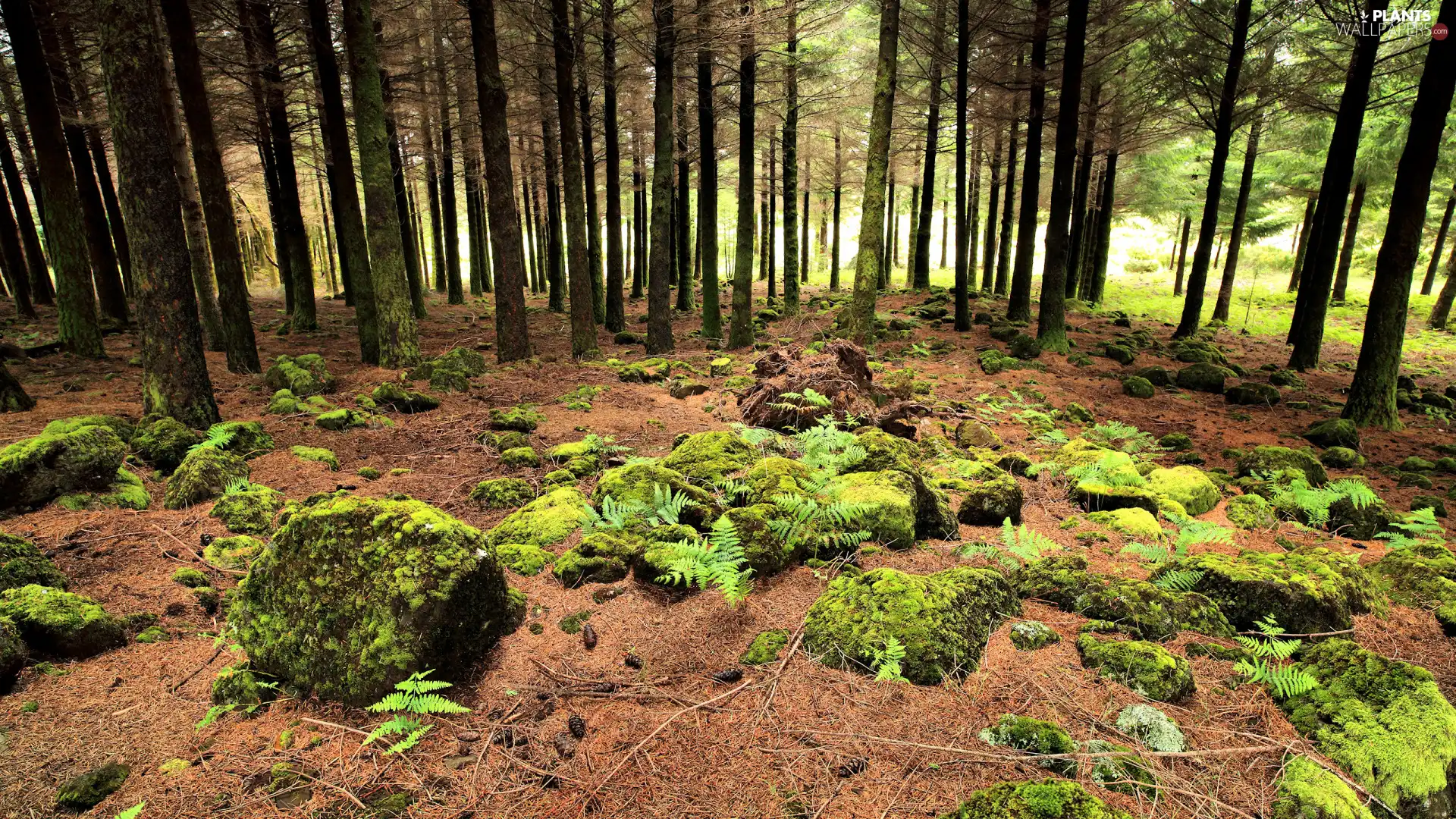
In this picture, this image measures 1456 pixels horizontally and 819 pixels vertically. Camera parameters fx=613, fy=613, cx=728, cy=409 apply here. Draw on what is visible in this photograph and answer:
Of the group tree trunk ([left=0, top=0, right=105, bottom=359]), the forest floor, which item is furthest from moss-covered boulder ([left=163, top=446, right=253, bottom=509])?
tree trunk ([left=0, top=0, right=105, bottom=359])

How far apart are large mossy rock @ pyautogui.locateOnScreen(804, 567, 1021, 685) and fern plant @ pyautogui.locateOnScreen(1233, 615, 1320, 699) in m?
1.10

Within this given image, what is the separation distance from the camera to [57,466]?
15.6ft

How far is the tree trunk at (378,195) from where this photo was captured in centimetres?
895

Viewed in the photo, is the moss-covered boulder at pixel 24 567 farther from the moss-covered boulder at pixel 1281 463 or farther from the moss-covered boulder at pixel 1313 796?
the moss-covered boulder at pixel 1281 463

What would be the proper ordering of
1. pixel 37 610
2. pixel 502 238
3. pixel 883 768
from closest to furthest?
pixel 883 768, pixel 37 610, pixel 502 238

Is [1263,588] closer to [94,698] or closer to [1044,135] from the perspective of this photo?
[94,698]

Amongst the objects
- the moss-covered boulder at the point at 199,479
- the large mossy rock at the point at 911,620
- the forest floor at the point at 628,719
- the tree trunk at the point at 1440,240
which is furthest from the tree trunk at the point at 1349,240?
the moss-covered boulder at the point at 199,479

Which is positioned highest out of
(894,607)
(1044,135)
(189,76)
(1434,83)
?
(1044,135)

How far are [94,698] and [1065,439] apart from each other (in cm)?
929

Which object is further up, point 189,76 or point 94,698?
point 189,76

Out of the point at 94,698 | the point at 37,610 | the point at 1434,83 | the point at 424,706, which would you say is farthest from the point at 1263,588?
the point at 1434,83

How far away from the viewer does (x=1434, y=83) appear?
27.9 ft

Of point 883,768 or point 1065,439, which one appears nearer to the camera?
point 883,768

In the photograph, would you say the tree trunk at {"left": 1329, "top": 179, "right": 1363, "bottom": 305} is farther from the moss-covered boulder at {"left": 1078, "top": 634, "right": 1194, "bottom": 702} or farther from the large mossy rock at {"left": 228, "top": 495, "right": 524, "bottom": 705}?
the large mossy rock at {"left": 228, "top": 495, "right": 524, "bottom": 705}
